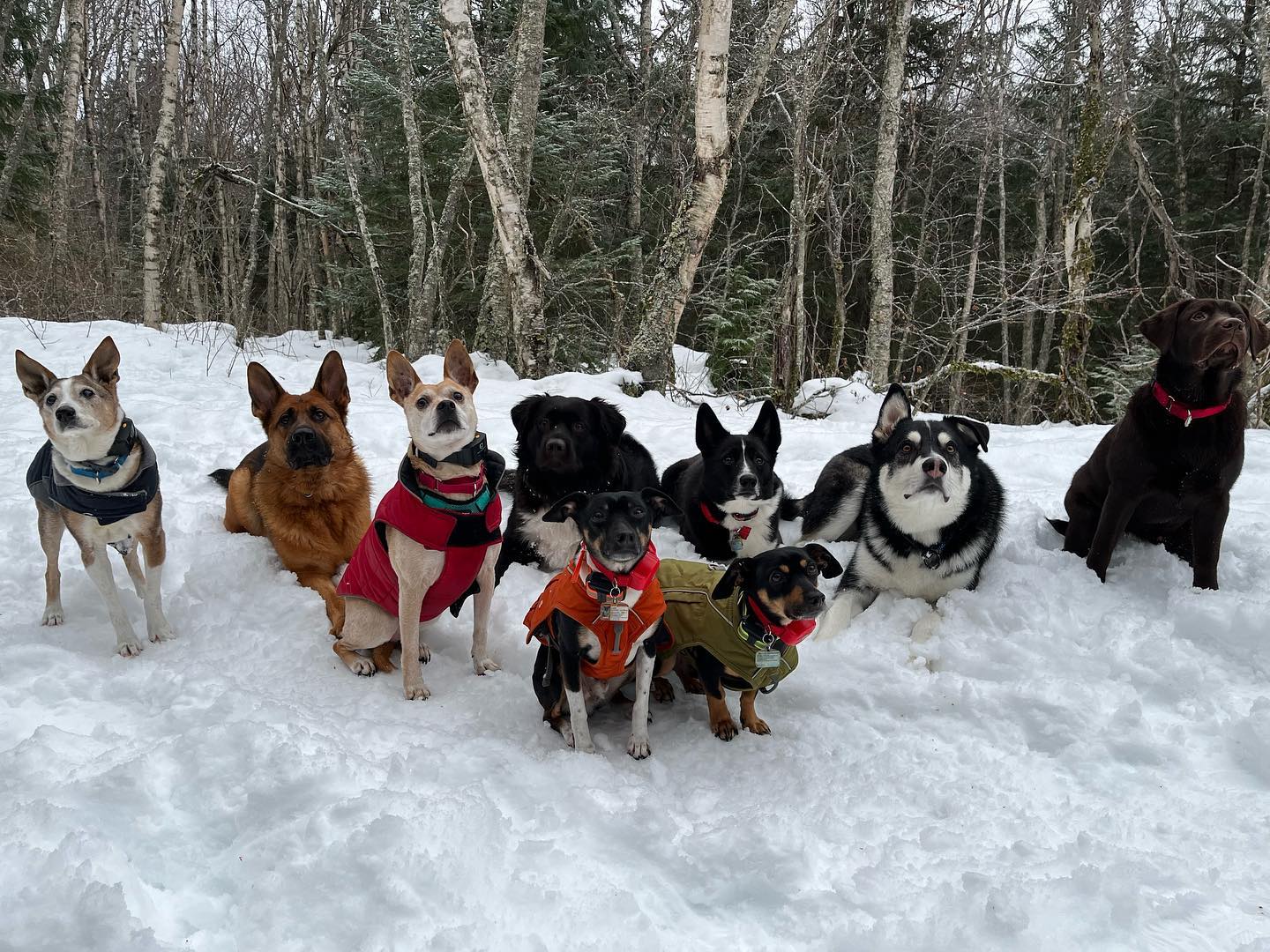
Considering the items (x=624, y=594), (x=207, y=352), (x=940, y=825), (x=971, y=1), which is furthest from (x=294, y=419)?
(x=971, y=1)

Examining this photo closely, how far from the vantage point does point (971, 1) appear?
16.4 metres

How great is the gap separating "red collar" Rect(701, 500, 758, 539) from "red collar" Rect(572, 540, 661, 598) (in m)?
1.58

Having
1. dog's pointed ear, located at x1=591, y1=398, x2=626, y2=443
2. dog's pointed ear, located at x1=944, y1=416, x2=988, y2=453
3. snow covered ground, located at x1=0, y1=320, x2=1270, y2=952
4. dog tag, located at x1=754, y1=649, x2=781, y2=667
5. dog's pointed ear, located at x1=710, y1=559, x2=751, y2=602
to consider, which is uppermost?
dog's pointed ear, located at x1=944, y1=416, x2=988, y2=453

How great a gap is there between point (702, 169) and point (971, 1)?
40.6 ft

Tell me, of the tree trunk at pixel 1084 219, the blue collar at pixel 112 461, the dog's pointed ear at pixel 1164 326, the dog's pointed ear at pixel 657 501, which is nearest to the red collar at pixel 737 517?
the dog's pointed ear at pixel 657 501

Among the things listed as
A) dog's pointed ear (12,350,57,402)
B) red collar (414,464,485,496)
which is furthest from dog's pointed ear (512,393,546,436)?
dog's pointed ear (12,350,57,402)

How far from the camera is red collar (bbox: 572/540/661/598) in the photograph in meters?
3.15

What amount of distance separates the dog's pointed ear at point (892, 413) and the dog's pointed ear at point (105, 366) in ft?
14.0

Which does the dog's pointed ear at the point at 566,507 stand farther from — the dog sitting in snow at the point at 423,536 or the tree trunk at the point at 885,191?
the tree trunk at the point at 885,191

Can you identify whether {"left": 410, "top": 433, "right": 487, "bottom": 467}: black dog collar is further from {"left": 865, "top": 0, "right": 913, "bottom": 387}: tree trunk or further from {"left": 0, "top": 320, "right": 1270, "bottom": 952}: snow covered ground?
{"left": 865, "top": 0, "right": 913, "bottom": 387}: tree trunk

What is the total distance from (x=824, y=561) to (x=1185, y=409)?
209 centimetres

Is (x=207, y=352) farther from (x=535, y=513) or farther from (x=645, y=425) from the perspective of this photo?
(x=535, y=513)

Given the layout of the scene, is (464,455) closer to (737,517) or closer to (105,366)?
(737,517)

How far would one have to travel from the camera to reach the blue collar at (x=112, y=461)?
368 centimetres
